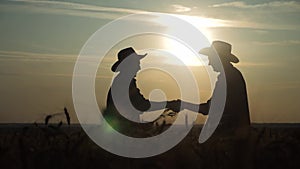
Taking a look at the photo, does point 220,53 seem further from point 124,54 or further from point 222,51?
point 124,54

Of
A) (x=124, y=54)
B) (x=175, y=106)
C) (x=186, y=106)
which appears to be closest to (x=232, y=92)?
(x=186, y=106)

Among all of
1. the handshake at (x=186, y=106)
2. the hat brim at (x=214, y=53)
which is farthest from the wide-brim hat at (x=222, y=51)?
the handshake at (x=186, y=106)

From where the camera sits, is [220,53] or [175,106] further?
[220,53]

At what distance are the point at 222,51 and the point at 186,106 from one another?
1196mm

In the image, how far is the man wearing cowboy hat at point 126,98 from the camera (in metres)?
10.6

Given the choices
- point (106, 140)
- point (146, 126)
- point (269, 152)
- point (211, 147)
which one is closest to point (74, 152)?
point (106, 140)

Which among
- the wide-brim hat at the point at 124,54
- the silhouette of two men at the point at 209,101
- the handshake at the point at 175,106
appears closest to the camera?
the handshake at the point at 175,106

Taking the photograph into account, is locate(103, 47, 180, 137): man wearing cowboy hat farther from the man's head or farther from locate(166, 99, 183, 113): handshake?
the man's head

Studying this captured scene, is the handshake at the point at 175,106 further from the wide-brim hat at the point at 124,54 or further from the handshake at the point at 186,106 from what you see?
the wide-brim hat at the point at 124,54

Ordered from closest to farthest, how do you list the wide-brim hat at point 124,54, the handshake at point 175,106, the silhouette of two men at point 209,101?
the handshake at point 175,106 → the silhouette of two men at point 209,101 → the wide-brim hat at point 124,54

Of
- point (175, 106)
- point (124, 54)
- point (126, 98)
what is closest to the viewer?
point (175, 106)

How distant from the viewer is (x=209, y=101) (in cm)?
1109

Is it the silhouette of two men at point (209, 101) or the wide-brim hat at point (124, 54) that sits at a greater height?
the wide-brim hat at point (124, 54)

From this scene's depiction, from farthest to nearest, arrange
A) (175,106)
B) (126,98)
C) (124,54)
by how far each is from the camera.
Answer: (124,54), (126,98), (175,106)
